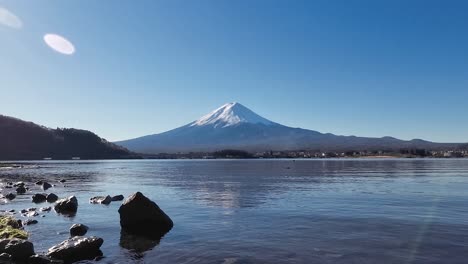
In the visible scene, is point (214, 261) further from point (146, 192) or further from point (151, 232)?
point (146, 192)

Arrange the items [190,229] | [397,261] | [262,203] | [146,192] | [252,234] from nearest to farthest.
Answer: [397,261]
[252,234]
[190,229]
[262,203]
[146,192]

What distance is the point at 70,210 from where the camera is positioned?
125ft

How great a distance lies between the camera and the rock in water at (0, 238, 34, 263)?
1965 centimetres

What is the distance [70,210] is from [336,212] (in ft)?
73.9

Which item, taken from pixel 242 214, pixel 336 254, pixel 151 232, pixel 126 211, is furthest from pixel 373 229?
pixel 126 211

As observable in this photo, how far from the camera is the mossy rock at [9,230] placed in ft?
78.8

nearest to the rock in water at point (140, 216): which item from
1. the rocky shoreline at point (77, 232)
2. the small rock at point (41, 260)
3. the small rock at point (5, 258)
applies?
the rocky shoreline at point (77, 232)

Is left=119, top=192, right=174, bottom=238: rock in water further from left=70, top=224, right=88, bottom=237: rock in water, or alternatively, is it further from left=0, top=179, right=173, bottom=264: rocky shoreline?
left=70, top=224, right=88, bottom=237: rock in water

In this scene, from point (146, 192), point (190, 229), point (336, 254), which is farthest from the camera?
point (146, 192)

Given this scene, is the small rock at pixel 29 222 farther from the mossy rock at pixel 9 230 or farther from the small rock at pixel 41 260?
the small rock at pixel 41 260

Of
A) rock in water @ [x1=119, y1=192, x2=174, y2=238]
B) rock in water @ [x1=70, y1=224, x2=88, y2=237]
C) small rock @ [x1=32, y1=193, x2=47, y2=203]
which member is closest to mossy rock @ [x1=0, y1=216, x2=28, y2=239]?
rock in water @ [x1=70, y1=224, x2=88, y2=237]

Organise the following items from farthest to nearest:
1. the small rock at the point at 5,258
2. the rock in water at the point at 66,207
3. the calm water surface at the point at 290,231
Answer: the rock in water at the point at 66,207, the calm water surface at the point at 290,231, the small rock at the point at 5,258

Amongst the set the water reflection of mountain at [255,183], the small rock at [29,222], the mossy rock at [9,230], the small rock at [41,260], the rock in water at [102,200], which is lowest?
the small rock at [41,260]

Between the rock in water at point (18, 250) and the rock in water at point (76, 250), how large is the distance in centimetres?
116
